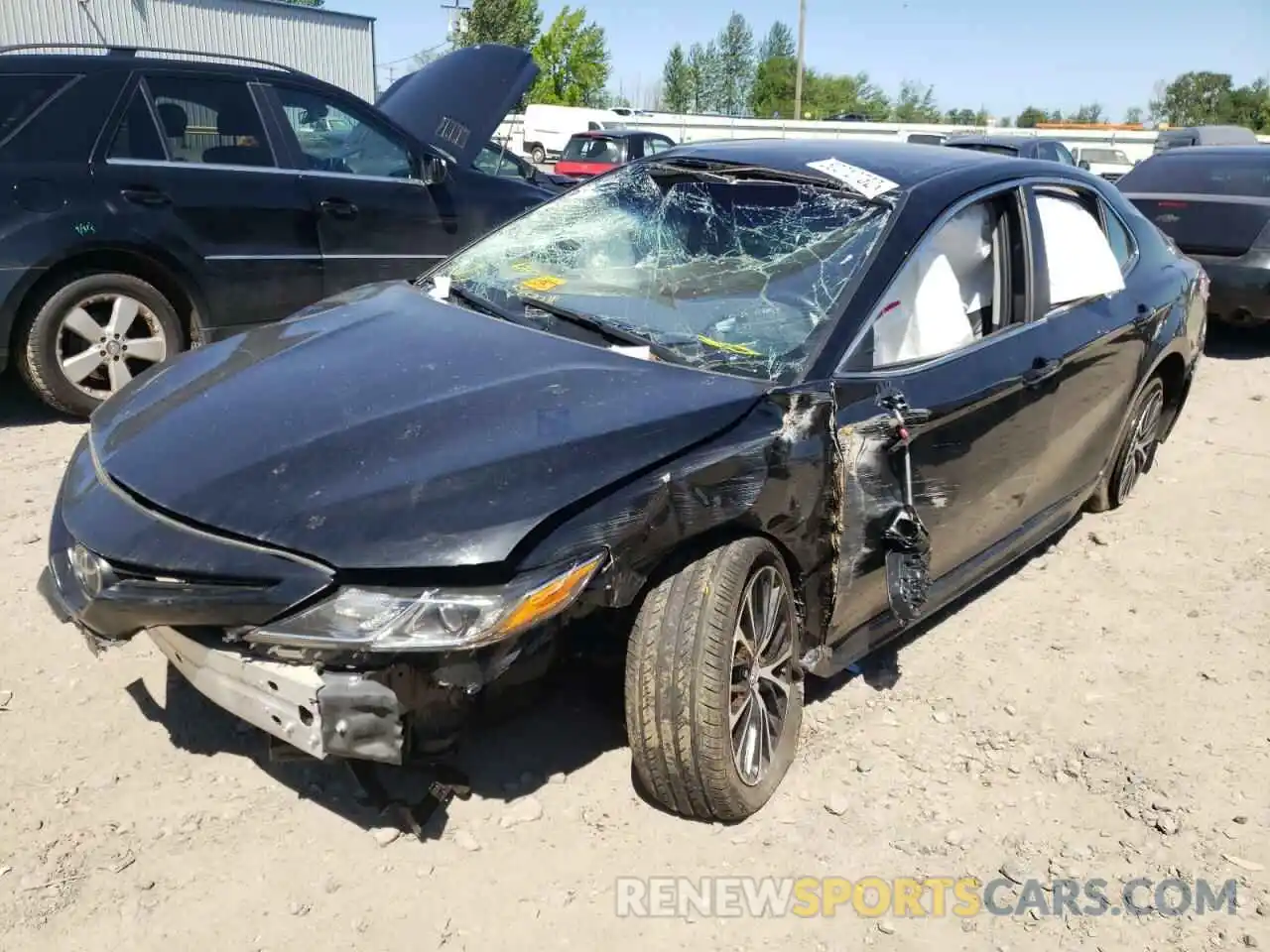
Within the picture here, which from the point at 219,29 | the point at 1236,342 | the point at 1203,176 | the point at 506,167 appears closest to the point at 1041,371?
the point at 506,167

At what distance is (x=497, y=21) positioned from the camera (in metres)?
41.8

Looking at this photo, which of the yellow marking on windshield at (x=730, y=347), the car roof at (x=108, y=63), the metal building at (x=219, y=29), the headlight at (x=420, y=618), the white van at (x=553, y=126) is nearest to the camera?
the headlight at (x=420, y=618)

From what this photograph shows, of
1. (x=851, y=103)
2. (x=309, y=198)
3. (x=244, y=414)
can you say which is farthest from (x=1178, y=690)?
(x=851, y=103)

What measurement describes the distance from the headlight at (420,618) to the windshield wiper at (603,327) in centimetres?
89

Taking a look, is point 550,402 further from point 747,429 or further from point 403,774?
point 403,774

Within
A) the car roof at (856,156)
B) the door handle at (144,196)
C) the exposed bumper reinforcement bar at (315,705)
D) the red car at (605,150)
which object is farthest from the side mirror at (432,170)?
the red car at (605,150)

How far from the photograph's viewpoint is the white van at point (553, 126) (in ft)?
101

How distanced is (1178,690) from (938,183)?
5.88 ft

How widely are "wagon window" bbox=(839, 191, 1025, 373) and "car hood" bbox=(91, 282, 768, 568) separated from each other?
0.57 meters

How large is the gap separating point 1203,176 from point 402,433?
813cm

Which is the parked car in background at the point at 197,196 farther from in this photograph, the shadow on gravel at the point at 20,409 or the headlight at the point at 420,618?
the headlight at the point at 420,618

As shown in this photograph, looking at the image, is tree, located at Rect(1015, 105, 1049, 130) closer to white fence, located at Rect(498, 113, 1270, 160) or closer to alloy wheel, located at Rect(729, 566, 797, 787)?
white fence, located at Rect(498, 113, 1270, 160)

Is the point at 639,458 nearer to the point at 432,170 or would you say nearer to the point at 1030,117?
the point at 432,170

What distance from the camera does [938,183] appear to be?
3.22m
